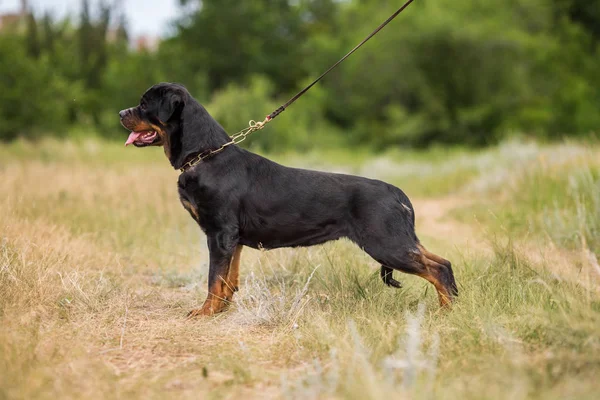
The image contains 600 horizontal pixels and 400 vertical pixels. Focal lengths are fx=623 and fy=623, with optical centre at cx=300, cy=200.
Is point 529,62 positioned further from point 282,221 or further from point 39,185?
point 282,221

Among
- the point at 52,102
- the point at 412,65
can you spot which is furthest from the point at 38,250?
the point at 412,65

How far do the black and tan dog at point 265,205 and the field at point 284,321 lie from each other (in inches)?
10.2

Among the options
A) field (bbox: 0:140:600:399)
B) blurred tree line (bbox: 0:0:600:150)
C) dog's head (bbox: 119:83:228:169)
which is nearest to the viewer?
field (bbox: 0:140:600:399)

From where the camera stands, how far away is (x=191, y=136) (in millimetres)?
4773

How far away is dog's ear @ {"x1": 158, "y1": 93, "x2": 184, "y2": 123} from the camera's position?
4.74 metres

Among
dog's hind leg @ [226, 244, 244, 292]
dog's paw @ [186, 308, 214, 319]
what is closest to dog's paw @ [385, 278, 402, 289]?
dog's hind leg @ [226, 244, 244, 292]

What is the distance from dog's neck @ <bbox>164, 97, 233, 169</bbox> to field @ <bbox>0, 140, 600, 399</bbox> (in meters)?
0.99

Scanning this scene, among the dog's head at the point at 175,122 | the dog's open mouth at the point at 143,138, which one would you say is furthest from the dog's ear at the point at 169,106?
the dog's open mouth at the point at 143,138

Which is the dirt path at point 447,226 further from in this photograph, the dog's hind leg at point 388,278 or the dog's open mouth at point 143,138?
the dog's open mouth at point 143,138

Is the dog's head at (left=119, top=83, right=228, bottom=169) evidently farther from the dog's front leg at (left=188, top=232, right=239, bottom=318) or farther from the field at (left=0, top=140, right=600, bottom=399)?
the field at (left=0, top=140, right=600, bottom=399)

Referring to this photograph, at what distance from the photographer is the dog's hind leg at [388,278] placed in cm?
473

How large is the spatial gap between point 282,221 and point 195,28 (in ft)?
96.8

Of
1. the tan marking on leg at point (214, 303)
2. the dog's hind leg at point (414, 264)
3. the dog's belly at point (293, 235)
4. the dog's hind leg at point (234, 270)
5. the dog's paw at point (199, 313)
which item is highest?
the dog's belly at point (293, 235)

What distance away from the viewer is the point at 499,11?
31.4m
